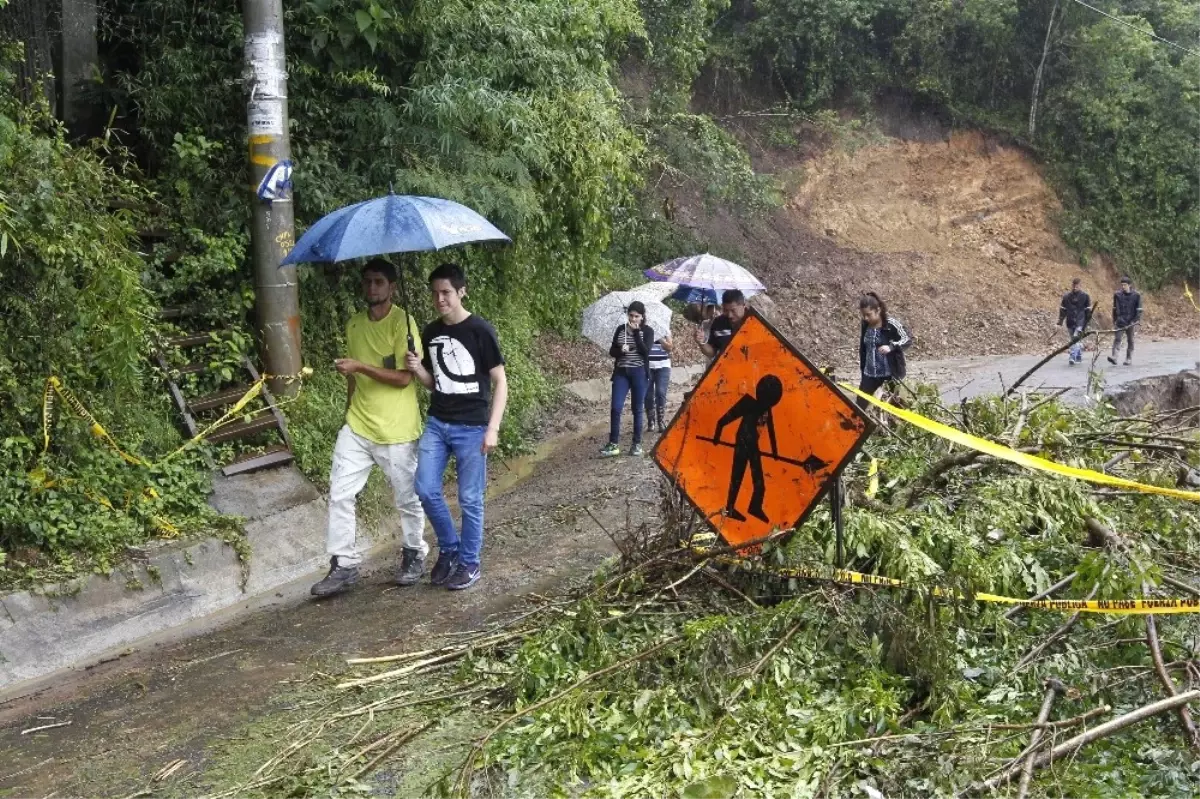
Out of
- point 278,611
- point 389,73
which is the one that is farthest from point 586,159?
point 278,611

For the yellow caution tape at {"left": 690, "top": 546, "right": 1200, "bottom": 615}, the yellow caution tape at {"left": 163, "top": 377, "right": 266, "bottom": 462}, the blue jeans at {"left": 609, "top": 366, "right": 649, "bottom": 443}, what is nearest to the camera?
the yellow caution tape at {"left": 690, "top": 546, "right": 1200, "bottom": 615}

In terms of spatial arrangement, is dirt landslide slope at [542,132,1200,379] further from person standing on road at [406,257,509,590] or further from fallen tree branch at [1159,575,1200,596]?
fallen tree branch at [1159,575,1200,596]

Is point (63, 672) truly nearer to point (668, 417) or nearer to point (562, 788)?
point (562, 788)

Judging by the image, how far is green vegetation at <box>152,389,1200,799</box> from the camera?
3.46 meters

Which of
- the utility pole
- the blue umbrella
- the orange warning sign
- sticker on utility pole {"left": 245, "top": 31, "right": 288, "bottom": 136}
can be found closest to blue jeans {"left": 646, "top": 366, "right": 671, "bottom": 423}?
the utility pole

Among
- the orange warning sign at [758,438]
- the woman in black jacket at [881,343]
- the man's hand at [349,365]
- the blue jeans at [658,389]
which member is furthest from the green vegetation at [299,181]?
the orange warning sign at [758,438]

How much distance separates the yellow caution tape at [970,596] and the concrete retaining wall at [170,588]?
3.24 metres

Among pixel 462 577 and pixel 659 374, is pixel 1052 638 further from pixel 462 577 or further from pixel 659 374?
pixel 659 374

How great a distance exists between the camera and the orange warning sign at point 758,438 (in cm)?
446

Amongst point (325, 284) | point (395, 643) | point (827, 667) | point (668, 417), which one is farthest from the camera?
point (668, 417)

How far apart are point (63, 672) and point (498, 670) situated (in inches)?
99.0

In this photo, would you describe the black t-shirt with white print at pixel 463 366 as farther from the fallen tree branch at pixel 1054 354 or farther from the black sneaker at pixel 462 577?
the fallen tree branch at pixel 1054 354

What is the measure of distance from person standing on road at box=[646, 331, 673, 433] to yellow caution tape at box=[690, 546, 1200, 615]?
617cm

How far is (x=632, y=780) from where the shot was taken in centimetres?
347
